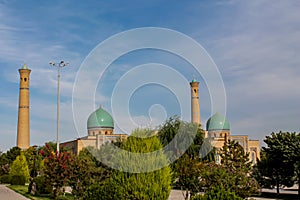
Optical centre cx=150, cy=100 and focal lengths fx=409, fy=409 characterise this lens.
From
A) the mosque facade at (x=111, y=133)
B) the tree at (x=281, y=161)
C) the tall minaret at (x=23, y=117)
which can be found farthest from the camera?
the tall minaret at (x=23, y=117)

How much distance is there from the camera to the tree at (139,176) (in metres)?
12.2

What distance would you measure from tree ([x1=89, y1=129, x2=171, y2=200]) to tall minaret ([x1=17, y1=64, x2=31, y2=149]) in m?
63.3

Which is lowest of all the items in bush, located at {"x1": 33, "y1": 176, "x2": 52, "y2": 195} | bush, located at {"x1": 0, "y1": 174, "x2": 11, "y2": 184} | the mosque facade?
bush, located at {"x1": 0, "y1": 174, "x2": 11, "y2": 184}

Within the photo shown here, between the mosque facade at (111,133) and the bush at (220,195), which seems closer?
the bush at (220,195)

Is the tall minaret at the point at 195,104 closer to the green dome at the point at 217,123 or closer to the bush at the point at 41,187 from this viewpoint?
the green dome at the point at 217,123

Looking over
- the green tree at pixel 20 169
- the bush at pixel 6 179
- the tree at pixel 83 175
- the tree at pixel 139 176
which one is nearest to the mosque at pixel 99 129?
the bush at pixel 6 179

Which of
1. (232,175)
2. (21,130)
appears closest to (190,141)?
(232,175)

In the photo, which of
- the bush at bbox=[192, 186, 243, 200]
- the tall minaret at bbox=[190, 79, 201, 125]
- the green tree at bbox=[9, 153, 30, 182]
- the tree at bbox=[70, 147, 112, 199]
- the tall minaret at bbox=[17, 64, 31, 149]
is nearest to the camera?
the bush at bbox=[192, 186, 243, 200]

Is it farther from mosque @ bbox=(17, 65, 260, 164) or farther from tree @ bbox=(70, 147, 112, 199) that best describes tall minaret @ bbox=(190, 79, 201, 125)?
tree @ bbox=(70, 147, 112, 199)

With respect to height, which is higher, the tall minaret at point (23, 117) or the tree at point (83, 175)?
the tall minaret at point (23, 117)

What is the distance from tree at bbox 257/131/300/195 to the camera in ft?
78.2

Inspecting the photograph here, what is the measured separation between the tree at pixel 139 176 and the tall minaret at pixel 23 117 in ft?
208

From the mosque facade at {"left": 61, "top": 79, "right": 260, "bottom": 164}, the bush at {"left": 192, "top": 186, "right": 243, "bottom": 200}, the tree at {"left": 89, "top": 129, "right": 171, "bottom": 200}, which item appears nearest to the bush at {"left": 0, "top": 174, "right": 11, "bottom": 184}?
the mosque facade at {"left": 61, "top": 79, "right": 260, "bottom": 164}

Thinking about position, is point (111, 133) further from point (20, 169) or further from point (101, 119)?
point (20, 169)
